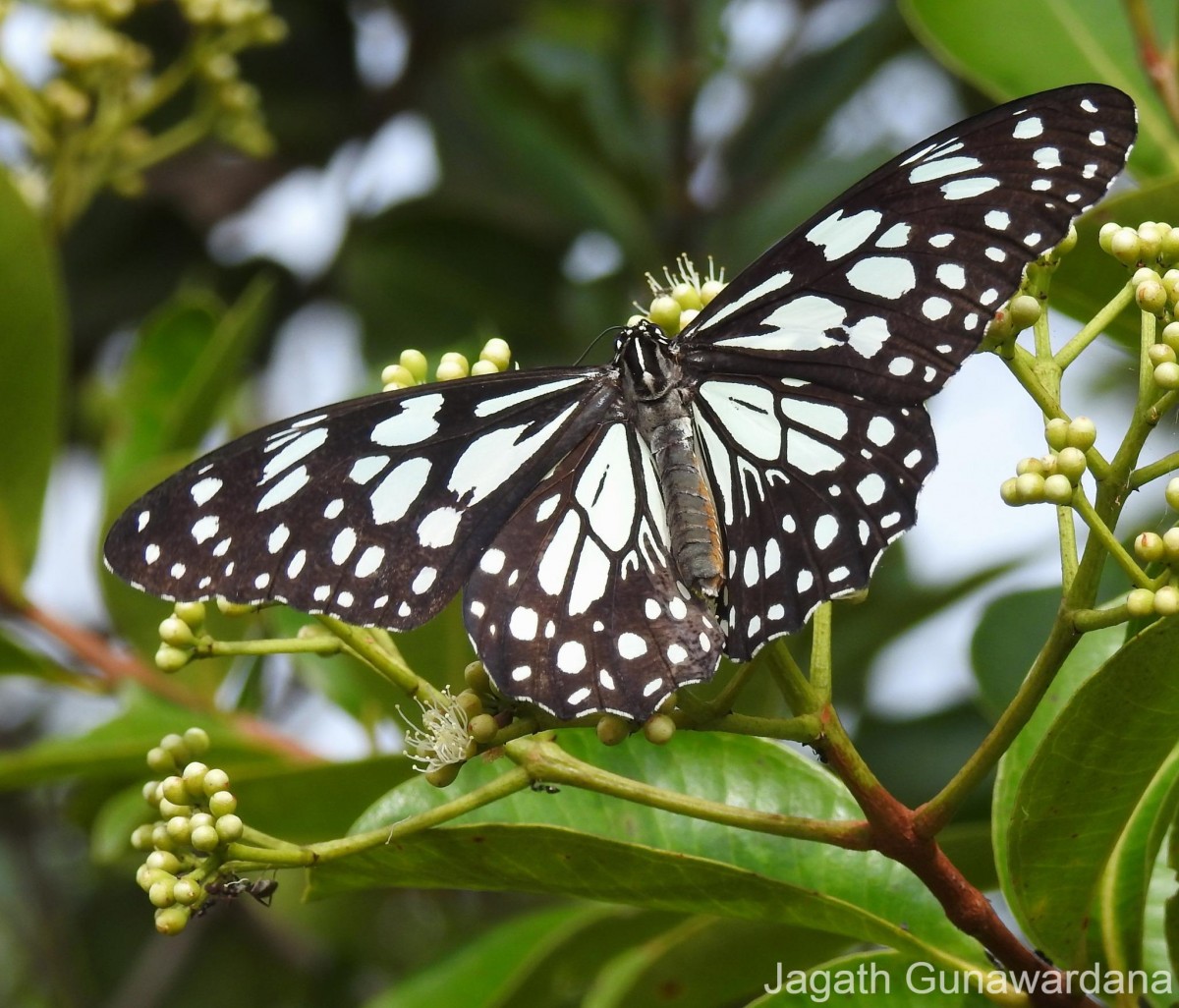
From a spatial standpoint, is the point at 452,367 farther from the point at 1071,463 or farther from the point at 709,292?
the point at 1071,463

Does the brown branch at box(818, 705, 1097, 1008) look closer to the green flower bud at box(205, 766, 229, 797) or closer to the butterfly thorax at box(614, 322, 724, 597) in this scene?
the butterfly thorax at box(614, 322, 724, 597)

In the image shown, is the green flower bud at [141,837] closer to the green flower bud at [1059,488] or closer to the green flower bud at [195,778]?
the green flower bud at [195,778]

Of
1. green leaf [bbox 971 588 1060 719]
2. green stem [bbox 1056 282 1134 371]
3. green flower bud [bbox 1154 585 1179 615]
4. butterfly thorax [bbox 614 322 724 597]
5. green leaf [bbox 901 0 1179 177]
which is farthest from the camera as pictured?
green leaf [bbox 901 0 1179 177]

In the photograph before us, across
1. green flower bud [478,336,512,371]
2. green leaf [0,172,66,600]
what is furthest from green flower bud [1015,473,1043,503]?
green leaf [0,172,66,600]

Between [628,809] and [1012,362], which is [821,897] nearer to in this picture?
[628,809]

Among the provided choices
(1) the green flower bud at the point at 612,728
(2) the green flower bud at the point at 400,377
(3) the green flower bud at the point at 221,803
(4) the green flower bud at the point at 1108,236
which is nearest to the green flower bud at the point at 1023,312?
(4) the green flower bud at the point at 1108,236

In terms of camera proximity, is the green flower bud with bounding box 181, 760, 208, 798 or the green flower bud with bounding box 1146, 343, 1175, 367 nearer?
the green flower bud with bounding box 1146, 343, 1175, 367

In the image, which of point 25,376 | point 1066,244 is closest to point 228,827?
point 1066,244
